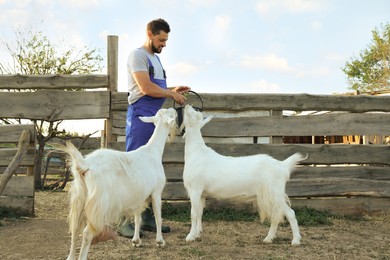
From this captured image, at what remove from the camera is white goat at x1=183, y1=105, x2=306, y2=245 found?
527cm

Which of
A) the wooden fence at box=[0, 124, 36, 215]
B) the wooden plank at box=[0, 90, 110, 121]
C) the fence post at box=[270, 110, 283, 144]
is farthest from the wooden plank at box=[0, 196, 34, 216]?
the fence post at box=[270, 110, 283, 144]

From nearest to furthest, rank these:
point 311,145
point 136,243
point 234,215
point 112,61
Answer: point 136,243
point 234,215
point 112,61
point 311,145

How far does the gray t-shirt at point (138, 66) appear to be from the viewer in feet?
17.5

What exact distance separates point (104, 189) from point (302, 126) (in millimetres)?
4381

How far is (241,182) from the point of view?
17.3 ft

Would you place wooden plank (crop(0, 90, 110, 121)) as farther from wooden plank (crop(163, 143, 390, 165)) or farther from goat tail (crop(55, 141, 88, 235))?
goat tail (crop(55, 141, 88, 235))

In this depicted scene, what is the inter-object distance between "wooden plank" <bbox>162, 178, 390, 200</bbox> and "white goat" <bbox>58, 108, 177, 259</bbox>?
235 cm

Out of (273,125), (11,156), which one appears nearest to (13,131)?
(11,156)

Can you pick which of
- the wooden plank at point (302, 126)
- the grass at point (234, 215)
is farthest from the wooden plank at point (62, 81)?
the grass at point (234, 215)

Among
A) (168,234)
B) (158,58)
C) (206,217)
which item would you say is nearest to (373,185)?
(206,217)

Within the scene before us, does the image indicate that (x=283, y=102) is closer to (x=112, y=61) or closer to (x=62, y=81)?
(x=112, y=61)

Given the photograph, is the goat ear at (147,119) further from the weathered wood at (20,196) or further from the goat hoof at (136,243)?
the weathered wood at (20,196)

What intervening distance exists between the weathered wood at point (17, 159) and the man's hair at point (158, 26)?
112 inches

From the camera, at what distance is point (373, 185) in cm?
754
